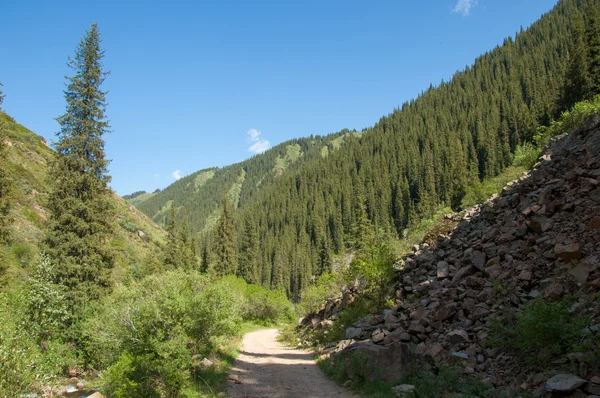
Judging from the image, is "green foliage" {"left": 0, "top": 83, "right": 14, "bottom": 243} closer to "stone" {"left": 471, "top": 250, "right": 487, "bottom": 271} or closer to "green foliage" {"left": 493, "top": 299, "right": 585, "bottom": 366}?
"stone" {"left": 471, "top": 250, "right": 487, "bottom": 271}

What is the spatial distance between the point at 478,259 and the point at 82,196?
2250cm

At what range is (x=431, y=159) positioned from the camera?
101562 mm

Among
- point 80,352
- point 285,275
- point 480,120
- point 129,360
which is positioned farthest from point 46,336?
point 480,120

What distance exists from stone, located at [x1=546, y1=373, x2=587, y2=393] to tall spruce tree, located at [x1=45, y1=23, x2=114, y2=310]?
71.0 ft

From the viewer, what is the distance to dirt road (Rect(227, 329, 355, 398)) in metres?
10.6

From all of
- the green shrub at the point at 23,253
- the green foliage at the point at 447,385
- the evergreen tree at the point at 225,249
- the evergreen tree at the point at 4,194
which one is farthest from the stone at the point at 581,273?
the evergreen tree at the point at 225,249

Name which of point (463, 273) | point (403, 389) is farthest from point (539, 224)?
point (403, 389)

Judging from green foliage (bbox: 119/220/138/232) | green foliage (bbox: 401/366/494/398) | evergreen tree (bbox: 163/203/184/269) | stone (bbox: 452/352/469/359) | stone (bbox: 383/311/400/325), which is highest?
green foliage (bbox: 119/220/138/232)

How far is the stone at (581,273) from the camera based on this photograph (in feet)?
27.0

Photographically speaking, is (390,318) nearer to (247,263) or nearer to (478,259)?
(478,259)

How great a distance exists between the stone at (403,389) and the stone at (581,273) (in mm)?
4897

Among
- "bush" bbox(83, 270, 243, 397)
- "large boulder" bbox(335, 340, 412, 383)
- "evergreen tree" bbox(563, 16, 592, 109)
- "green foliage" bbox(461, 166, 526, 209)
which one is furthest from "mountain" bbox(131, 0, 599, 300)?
"bush" bbox(83, 270, 243, 397)

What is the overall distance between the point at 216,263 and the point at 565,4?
188522 millimetres

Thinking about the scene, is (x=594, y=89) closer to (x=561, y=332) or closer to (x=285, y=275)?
(x=561, y=332)
